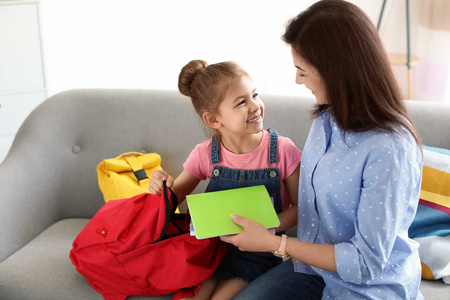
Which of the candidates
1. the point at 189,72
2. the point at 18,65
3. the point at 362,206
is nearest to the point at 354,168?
the point at 362,206

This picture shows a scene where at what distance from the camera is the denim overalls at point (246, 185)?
1.48 m

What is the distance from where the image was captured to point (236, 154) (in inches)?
59.4

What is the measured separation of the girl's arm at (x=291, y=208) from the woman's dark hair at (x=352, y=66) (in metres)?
0.39

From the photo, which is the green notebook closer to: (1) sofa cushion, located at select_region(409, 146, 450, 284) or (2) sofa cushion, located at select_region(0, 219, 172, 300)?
(2) sofa cushion, located at select_region(0, 219, 172, 300)

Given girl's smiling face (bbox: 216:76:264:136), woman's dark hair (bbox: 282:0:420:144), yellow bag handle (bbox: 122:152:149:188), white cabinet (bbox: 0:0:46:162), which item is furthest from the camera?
white cabinet (bbox: 0:0:46:162)

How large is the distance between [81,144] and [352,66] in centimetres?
139

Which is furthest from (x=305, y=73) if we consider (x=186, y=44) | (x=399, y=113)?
(x=186, y=44)

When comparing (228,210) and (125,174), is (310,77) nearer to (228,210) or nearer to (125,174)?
(228,210)

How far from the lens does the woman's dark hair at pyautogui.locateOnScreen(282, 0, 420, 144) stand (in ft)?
3.52

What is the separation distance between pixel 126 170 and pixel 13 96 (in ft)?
5.21

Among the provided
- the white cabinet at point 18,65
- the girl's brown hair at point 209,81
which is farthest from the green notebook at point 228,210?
the white cabinet at point 18,65

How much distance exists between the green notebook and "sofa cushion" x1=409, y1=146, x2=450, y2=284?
563 mm

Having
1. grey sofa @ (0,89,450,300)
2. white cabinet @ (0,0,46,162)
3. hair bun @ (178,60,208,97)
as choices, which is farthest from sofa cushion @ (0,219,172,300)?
white cabinet @ (0,0,46,162)

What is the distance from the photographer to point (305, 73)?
119cm
